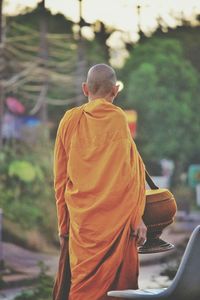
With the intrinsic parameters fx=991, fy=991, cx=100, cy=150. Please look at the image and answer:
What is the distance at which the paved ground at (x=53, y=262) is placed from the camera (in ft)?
26.2

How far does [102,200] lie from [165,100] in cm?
502

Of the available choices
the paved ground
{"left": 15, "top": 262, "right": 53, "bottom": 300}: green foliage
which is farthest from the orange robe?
the paved ground

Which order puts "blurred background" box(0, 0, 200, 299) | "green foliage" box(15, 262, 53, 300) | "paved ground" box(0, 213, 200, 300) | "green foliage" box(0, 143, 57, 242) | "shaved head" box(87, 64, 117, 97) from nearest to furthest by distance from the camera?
1. "shaved head" box(87, 64, 117, 97)
2. "green foliage" box(15, 262, 53, 300)
3. "paved ground" box(0, 213, 200, 300)
4. "blurred background" box(0, 0, 200, 299)
5. "green foliage" box(0, 143, 57, 242)

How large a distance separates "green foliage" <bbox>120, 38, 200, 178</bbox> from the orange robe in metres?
4.42

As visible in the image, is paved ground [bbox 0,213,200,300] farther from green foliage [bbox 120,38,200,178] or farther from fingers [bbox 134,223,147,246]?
fingers [bbox 134,223,147,246]

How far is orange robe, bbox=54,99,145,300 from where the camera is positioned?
15.5ft

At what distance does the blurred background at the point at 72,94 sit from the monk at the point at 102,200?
10.9 feet

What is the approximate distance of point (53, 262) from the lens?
28.6 ft

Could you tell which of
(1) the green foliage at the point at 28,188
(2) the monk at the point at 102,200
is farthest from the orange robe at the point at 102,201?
(1) the green foliage at the point at 28,188

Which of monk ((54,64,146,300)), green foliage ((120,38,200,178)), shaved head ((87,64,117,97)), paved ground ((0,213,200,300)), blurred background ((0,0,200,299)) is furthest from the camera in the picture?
green foliage ((120,38,200,178))

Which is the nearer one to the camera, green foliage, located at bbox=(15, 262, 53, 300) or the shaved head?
the shaved head

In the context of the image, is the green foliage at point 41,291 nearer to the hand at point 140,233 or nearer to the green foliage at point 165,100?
the green foliage at point 165,100

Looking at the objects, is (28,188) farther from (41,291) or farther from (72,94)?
(41,291)

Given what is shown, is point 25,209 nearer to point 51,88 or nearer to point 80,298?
point 51,88
